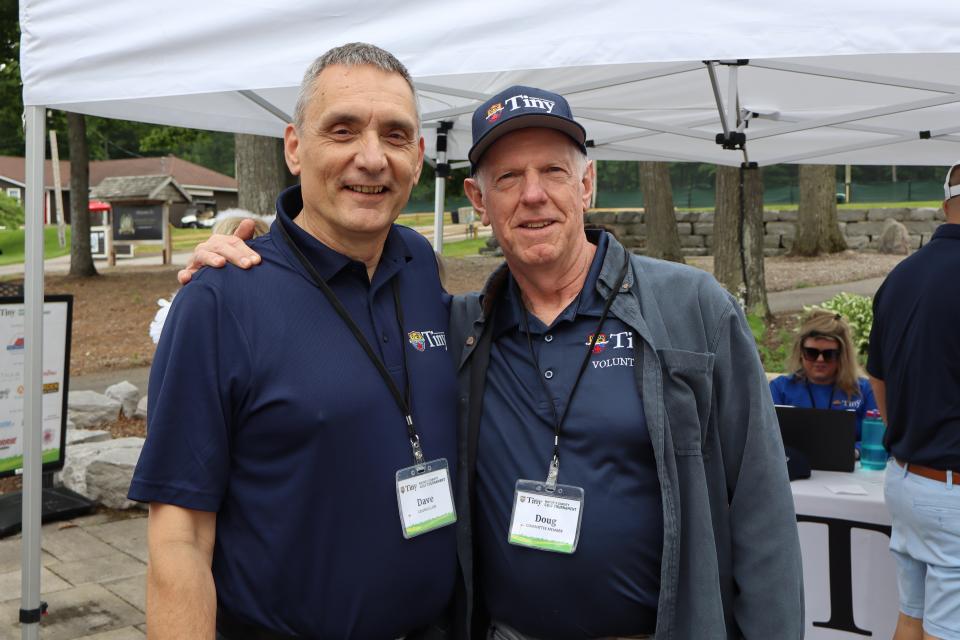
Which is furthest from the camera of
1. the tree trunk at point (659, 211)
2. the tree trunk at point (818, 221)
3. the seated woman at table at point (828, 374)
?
the tree trunk at point (818, 221)

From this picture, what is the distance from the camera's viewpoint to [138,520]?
5.96m

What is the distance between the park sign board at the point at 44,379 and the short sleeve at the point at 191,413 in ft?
14.8

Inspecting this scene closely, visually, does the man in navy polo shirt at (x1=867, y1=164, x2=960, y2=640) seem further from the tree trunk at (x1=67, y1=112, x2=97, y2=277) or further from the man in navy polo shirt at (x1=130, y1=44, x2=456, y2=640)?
the tree trunk at (x1=67, y1=112, x2=97, y2=277)

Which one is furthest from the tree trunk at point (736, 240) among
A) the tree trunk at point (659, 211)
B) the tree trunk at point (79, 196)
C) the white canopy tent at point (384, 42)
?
the tree trunk at point (79, 196)

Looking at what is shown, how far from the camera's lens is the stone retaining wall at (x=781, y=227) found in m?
23.8

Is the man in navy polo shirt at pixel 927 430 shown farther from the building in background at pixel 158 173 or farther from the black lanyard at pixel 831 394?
the building in background at pixel 158 173

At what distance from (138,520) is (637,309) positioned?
488cm

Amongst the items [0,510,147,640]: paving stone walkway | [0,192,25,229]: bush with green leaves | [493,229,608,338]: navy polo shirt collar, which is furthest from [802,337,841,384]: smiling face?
[0,192,25,229]: bush with green leaves

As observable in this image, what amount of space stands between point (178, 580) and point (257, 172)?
25.1ft

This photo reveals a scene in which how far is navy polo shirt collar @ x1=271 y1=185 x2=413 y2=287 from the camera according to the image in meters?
1.95

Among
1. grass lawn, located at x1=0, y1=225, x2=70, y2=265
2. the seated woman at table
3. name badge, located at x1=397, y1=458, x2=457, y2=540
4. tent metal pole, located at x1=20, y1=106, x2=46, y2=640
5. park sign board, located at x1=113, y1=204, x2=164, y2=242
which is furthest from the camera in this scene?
grass lawn, located at x1=0, y1=225, x2=70, y2=265

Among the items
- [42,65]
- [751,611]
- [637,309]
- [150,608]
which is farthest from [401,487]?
[42,65]

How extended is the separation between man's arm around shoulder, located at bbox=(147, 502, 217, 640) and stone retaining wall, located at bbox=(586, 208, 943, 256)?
22.1 m

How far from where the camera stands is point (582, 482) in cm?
197
